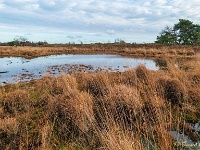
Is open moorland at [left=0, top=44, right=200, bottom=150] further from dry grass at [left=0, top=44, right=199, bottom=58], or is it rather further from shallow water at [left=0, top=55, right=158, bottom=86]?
dry grass at [left=0, top=44, right=199, bottom=58]

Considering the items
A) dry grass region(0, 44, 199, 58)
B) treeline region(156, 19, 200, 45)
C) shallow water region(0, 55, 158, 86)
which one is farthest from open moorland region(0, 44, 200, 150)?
treeline region(156, 19, 200, 45)

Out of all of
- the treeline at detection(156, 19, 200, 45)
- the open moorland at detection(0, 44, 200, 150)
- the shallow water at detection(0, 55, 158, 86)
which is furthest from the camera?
the treeline at detection(156, 19, 200, 45)

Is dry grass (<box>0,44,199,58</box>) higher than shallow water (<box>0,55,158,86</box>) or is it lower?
higher

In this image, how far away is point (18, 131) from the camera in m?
5.20

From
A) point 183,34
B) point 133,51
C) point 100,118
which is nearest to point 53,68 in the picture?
point 100,118

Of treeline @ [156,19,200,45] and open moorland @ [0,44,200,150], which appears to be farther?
treeline @ [156,19,200,45]

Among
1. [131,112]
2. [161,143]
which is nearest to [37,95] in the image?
[131,112]

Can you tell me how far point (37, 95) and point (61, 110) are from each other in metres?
3.06

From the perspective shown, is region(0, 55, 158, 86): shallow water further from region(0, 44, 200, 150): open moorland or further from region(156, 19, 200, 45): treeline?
region(156, 19, 200, 45): treeline

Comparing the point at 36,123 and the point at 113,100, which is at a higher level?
the point at 113,100

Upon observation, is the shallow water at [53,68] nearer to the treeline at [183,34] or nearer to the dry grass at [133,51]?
the dry grass at [133,51]

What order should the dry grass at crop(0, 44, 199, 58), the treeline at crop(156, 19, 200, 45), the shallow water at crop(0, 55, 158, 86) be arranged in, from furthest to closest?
the treeline at crop(156, 19, 200, 45) → the dry grass at crop(0, 44, 199, 58) → the shallow water at crop(0, 55, 158, 86)

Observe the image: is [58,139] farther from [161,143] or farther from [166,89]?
[166,89]

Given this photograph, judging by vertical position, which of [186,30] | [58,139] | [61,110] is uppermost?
[186,30]
